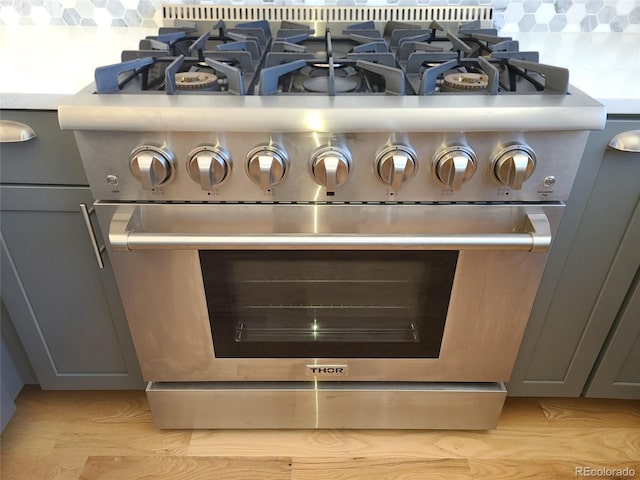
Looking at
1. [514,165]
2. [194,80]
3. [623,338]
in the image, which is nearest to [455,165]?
[514,165]

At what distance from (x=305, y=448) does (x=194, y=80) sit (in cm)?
90

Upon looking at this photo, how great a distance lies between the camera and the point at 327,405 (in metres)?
1.15

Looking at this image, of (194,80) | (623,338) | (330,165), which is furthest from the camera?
(623,338)

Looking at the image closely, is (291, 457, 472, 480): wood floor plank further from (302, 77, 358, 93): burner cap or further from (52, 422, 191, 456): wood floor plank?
(302, 77, 358, 93): burner cap

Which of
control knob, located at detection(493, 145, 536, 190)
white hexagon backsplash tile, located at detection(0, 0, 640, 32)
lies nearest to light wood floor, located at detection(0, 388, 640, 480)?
control knob, located at detection(493, 145, 536, 190)

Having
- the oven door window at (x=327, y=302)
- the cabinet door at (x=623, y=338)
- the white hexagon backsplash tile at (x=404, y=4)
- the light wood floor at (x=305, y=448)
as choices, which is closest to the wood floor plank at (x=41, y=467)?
the light wood floor at (x=305, y=448)

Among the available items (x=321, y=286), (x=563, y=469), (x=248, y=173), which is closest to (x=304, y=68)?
(x=248, y=173)

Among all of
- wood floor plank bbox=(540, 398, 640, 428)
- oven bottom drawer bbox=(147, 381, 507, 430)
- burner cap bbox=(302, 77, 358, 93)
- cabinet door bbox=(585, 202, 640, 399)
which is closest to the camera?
burner cap bbox=(302, 77, 358, 93)

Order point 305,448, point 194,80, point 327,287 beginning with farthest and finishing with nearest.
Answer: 1. point 305,448
2. point 327,287
3. point 194,80

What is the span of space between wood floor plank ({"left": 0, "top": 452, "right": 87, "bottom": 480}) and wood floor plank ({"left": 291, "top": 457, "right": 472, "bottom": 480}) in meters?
Result: 0.53

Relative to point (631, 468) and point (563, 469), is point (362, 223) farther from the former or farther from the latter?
point (631, 468)

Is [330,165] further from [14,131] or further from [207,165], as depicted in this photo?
[14,131]

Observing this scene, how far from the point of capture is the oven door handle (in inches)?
32.4

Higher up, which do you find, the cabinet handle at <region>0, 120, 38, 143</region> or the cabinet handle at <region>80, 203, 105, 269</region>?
the cabinet handle at <region>0, 120, 38, 143</region>
